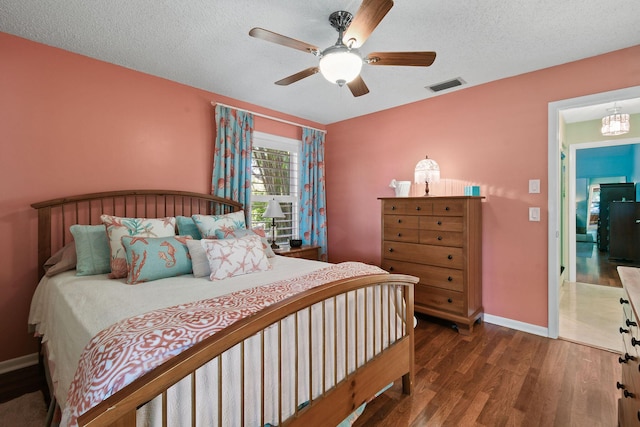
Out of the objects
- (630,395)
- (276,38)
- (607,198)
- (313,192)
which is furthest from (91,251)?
(607,198)

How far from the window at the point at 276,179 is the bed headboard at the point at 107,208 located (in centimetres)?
53

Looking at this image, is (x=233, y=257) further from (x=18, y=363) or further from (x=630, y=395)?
(x=630, y=395)

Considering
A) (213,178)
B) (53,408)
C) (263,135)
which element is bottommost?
(53,408)

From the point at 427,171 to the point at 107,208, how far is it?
3169 mm

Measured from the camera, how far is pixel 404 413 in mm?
1698

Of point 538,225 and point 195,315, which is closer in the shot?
point 195,315

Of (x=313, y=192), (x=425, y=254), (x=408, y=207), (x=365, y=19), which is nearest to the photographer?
(x=365, y=19)

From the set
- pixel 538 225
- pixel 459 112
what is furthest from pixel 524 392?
pixel 459 112

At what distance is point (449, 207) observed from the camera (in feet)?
9.16

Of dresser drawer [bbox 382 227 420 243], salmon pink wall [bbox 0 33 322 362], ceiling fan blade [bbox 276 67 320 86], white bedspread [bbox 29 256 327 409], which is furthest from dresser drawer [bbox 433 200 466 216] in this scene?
salmon pink wall [bbox 0 33 322 362]

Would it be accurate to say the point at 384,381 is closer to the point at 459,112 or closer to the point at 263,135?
the point at 459,112

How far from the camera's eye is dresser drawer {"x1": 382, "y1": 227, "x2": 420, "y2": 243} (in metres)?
3.04

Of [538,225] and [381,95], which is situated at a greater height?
[381,95]

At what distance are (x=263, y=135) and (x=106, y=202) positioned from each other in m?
1.88
